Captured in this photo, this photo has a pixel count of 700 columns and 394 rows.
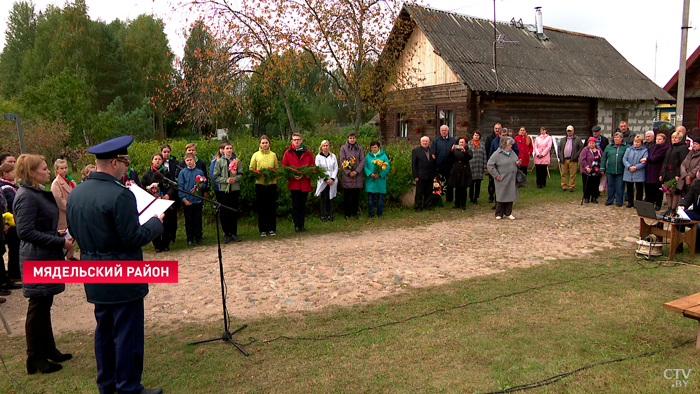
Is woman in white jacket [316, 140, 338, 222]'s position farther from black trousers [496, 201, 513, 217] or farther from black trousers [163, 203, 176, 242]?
black trousers [496, 201, 513, 217]

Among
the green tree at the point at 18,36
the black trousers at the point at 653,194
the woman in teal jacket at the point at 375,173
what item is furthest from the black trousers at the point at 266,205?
the green tree at the point at 18,36

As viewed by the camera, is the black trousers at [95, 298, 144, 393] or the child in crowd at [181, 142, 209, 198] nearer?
the black trousers at [95, 298, 144, 393]

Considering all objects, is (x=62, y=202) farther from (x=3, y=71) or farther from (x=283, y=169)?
(x=3, y=71)

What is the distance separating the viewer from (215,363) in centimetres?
436

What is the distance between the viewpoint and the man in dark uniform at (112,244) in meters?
3.46

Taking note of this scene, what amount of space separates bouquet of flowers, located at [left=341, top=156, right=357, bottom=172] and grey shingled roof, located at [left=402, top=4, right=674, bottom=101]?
8143mm

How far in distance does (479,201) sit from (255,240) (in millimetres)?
7075

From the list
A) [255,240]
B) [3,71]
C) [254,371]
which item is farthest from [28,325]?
[3,71]

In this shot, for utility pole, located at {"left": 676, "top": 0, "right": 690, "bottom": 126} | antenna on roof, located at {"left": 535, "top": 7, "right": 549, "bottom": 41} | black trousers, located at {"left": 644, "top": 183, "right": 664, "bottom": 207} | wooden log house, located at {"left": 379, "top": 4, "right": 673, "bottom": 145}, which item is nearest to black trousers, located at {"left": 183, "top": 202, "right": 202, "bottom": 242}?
wooden log house, located at {"left": 379, "top": 4, "right": 673, "bottom": 145}

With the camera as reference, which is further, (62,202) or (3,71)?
(3,71)

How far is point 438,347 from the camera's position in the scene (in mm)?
4504

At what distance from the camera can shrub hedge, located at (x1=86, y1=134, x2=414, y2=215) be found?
1114 cm

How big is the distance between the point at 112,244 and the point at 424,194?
9.56 meters

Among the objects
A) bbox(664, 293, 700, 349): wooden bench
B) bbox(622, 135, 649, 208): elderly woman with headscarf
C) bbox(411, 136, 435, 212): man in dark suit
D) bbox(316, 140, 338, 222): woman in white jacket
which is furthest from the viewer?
bbox(411, 136, 435, 212): man in dark suit
